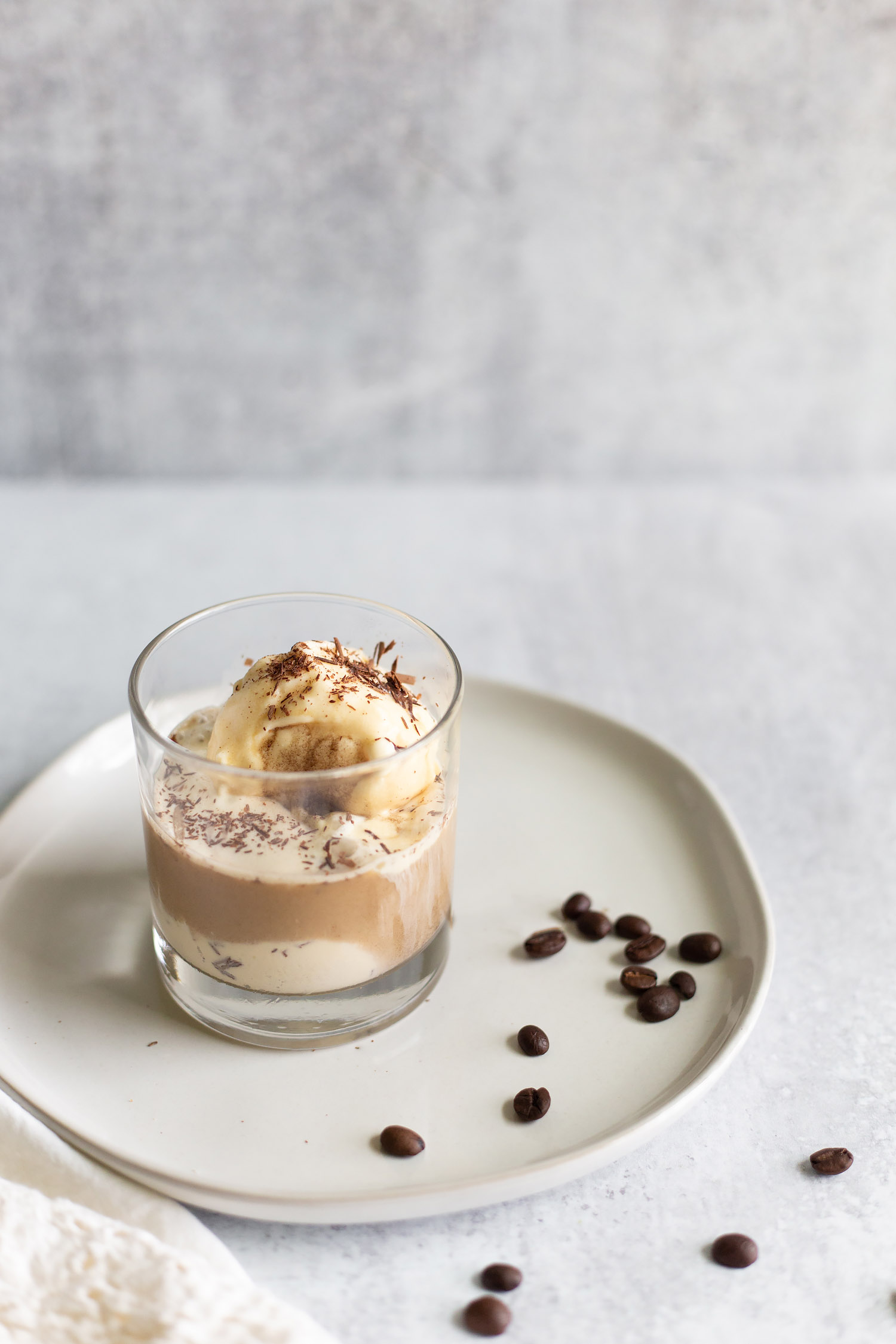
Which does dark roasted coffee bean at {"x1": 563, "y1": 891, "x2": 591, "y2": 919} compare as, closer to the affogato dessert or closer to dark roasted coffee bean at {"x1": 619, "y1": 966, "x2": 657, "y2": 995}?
dark roasted coffee bean at {"x1": 619, "y1": 966, "x2": 657, "y2": 995}

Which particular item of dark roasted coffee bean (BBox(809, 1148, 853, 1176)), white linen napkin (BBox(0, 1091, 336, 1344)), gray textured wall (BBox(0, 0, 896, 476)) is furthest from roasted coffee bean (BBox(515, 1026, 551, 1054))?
gray textured wall (BBox(0, 0, 896, 476))

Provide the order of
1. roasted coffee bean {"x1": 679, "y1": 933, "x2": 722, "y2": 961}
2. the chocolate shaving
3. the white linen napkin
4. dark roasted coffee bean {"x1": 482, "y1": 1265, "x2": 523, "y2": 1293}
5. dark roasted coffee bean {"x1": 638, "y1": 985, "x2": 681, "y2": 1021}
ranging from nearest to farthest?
1. the white linen napkin
2. dark roasted coffee bean {"x1": 482, "y1": 1265, "x2": 523, "y2": 1293}
3. the chocolate shaving
4. dark roasted coffee bean {"x1": 638, "y1": 985, "x2": 681, "y2": 1021}
5. roasted coffee bean {"x1": 679, "y1": 933, "x2": 722, "y2": 961}

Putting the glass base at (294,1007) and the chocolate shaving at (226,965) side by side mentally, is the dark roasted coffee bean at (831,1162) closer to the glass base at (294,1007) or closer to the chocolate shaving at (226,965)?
the glass base at (294,1007)

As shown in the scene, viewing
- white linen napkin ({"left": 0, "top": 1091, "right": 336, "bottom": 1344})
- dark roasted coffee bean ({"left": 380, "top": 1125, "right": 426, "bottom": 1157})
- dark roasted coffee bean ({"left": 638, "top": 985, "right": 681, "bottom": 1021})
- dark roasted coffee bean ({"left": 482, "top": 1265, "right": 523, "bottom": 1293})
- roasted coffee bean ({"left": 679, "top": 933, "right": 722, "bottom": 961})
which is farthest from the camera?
roasted coffee bean ({"left": 679, "top": 933, "right": 722, "bottom": 961})

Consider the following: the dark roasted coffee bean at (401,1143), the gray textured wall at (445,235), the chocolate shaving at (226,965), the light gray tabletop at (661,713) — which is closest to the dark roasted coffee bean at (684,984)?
the light gray tabletop at (661,713)

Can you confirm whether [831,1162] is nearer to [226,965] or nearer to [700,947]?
[700,947]

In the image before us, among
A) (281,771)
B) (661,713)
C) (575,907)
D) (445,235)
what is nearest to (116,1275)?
(281,771)
